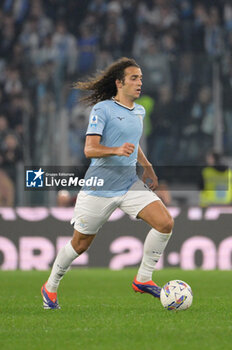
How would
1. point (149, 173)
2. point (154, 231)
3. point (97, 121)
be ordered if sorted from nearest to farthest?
1. point (97, 121)
2. point (154, 231)
3. point (149, 173)

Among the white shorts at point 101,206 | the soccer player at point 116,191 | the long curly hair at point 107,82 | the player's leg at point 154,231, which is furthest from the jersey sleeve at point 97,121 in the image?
the player's leg at point 154,231

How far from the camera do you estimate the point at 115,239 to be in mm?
11781

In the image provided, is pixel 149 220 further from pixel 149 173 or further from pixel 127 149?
pixel 127 149

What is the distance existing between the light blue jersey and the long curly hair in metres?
0.23

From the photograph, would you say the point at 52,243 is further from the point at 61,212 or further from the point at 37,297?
the point at 37,297

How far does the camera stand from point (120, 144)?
635cm

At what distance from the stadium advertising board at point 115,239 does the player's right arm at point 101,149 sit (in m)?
5.68

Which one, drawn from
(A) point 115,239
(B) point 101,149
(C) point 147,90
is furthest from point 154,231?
(C) point 147,90

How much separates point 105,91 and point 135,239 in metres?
5.31

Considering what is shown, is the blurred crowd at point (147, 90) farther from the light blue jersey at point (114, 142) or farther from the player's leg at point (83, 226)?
the player's leg at point (83, 226)

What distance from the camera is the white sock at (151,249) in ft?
20.9

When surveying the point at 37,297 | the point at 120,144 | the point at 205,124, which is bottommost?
the point at 37,297

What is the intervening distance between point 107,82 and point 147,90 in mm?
5722

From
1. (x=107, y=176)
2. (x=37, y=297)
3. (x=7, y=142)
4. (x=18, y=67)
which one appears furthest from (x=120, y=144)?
(x=18, y=67)
